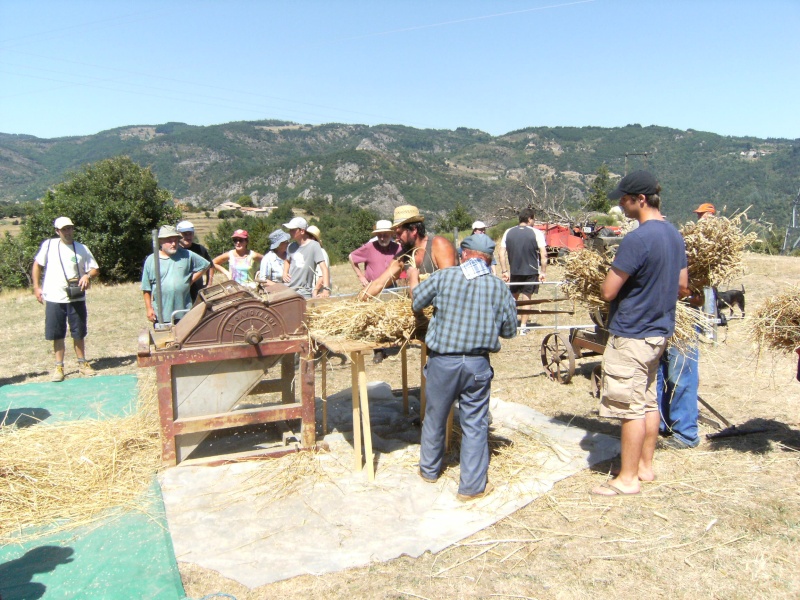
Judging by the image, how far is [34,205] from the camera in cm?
4269

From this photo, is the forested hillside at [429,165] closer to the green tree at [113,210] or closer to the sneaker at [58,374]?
the green tree at [113,210]

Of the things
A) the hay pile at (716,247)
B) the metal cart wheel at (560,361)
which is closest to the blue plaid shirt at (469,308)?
the hay pile at (716,247)

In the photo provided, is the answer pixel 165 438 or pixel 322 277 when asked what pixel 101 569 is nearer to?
pixel 165 438

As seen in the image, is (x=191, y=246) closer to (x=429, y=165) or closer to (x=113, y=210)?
(x=113, y=210)

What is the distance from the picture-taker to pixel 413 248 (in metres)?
4.64

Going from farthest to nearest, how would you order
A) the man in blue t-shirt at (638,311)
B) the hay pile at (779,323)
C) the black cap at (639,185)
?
the hay pile at (779,323) → the black cap at (639,185) → the man in blue t-shirt at (638,311)

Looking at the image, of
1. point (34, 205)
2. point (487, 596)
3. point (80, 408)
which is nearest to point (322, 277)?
point (80, 408)

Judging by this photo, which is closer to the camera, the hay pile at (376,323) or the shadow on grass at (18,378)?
the hay pile at (376,323)

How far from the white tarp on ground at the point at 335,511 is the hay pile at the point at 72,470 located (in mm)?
331

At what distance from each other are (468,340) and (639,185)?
145 centimetres

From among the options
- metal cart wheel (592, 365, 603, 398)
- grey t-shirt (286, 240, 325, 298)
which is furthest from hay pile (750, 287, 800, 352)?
grey t-shirt (286, 240, 325, 298)

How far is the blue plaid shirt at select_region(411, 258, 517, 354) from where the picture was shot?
12.2 feet

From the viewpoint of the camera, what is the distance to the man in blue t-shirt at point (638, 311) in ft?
11.9

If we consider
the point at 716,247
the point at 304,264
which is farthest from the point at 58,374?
the point at 716,247
